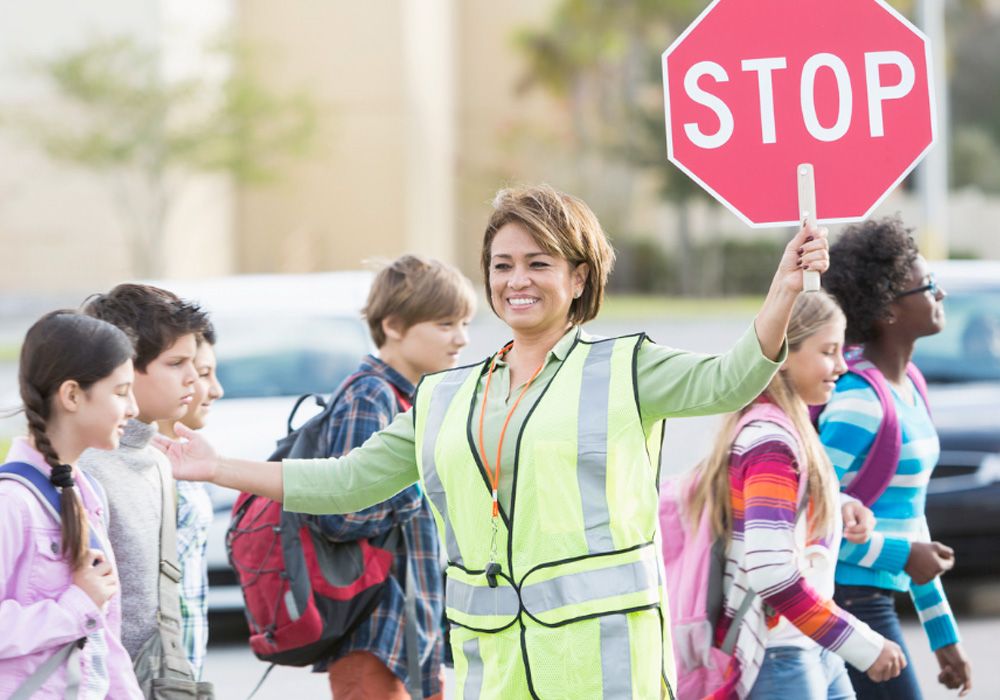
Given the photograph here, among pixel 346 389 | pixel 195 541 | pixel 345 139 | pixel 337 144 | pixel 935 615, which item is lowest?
pixel 935 615

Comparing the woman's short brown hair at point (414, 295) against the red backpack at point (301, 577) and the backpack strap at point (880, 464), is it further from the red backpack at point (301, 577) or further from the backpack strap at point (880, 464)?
the backpack strap at point (880, 464)

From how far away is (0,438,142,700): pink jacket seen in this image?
299cm

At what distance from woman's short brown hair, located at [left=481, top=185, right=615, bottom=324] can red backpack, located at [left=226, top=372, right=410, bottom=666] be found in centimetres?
125

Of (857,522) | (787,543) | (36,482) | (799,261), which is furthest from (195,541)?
(799,261)

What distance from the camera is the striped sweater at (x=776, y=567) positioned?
3.55 m

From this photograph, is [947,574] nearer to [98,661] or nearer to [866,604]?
[866,604]

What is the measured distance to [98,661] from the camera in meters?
3.13

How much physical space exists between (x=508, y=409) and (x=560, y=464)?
7.5 inches

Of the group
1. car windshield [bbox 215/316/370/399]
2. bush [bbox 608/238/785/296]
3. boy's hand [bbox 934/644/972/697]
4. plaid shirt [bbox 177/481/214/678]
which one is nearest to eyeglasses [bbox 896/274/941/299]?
boy's hand [bbox 934/644/972/697]

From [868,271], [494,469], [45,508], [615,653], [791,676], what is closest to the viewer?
[615,653]

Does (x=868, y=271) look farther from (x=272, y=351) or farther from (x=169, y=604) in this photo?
(x=272, y=351)

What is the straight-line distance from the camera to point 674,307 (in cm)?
3847

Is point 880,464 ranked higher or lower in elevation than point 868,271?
lower

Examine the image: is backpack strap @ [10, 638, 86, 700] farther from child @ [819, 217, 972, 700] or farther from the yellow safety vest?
child @ [819, 217, 972, 700]
